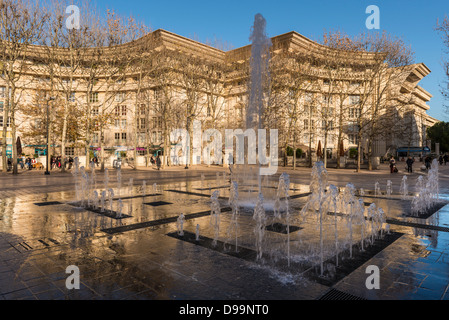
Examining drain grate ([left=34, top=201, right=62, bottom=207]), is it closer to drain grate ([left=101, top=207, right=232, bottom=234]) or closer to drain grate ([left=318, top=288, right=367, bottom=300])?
drain grate ([left=101, top=207, right=232, bottom=234])

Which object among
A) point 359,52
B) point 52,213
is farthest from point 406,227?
point 359,52

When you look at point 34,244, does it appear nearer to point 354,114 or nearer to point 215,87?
point 215,87

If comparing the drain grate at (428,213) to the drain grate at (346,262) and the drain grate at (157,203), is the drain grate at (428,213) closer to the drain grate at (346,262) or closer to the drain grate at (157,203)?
the drain grate at (346,262)

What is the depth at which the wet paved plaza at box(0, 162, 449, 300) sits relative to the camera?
369 cm

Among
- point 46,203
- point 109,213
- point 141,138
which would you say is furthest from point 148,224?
point 141,138

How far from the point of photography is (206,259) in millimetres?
4883

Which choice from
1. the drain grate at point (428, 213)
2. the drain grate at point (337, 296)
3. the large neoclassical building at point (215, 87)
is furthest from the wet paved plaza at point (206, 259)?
the large neoclassical building at point (215, 87)

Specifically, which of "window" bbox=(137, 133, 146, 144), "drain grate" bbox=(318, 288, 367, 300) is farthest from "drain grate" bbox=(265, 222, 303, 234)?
"window" bbox=(137, 133, 146, 144)

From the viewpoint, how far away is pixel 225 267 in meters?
4.54

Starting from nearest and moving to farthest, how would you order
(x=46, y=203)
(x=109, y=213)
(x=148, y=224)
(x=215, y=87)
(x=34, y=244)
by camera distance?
(x=34, y=244) < (x=148, y=224) < (x=109, y=213) < (x=46, y=203) < (x=215, y=87)

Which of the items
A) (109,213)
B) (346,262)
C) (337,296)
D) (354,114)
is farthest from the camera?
(354,114)

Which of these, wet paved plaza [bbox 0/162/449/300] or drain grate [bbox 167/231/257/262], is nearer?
wet paved plaza [bbox 0/162/449/300]

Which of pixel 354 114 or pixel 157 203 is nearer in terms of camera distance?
pixel 157 203
